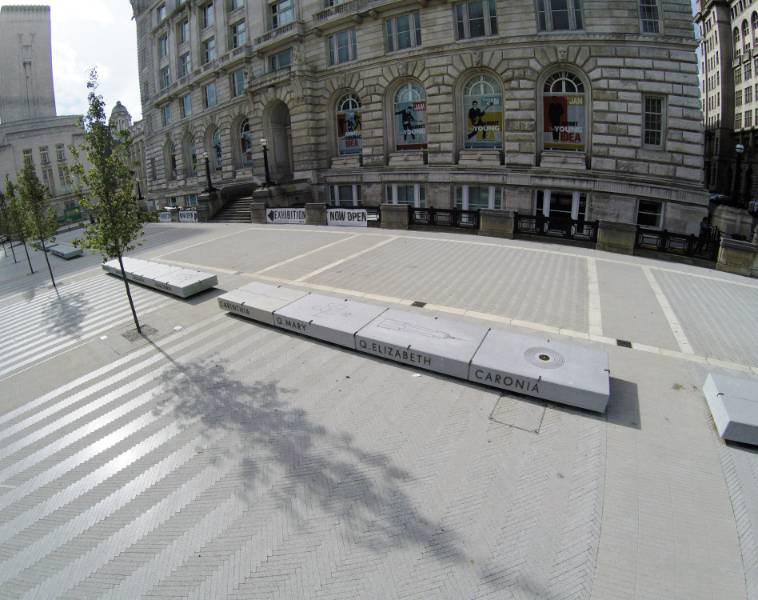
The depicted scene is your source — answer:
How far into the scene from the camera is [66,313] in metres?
13.5

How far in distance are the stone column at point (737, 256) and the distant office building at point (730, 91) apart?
41.7 meters

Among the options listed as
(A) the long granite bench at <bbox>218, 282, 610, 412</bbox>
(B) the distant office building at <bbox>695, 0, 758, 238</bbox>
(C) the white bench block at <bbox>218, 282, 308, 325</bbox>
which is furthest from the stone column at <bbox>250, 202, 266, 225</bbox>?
(B) the distant office building at <bbox>695, 0, 758, 238</bbox>

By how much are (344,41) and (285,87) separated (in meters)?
5.70

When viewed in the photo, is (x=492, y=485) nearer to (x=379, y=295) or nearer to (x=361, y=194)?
(x=379, y=295)

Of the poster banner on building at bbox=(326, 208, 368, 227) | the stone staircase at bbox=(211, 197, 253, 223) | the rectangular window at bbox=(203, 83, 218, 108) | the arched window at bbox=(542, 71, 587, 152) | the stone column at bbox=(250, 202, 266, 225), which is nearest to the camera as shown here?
the poster banner on building at bbox=(326, 208, 368, 227)

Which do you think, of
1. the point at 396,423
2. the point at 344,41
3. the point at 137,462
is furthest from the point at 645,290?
the point at 344,41

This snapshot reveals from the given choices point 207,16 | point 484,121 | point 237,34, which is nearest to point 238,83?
point 237,34

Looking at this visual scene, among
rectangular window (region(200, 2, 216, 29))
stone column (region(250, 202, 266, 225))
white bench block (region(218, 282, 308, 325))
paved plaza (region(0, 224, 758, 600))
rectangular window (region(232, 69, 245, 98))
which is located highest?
rectangular window (region(200, 2, 216, 29))

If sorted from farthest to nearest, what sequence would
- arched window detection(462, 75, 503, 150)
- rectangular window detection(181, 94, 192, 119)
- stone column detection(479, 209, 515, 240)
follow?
rectangular window detection(181, 94, 192, 119) < arched window detection(462, 75, 503, 150) < stone column detection(479, 209, 515, 240)

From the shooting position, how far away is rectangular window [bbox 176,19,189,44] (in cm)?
4347

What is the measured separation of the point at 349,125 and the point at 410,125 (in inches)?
206

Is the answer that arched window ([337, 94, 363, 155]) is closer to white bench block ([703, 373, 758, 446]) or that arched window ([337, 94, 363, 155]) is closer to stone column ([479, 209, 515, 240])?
stone column ([479, 209, 515, 240])

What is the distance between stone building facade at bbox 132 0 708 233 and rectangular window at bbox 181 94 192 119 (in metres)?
8.43

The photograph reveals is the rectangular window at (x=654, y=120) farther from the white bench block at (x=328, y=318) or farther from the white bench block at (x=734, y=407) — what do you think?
the white bench block at (x=328, y=318)
